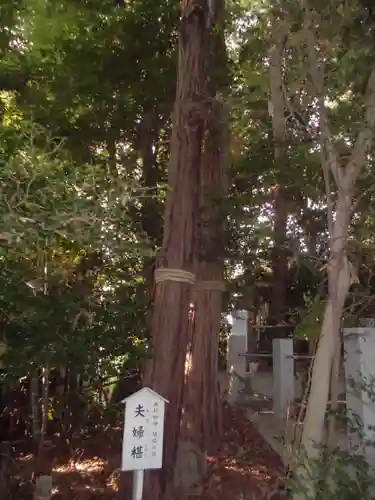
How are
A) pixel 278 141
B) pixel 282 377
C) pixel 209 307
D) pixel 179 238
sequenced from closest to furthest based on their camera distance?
pixel 179 238 → pixel 278 141 → pixel 209 307 → pixel 282 377

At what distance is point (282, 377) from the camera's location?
6277 mm

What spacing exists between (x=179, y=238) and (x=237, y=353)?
3413mm

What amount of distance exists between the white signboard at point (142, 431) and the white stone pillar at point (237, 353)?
13.2 ft

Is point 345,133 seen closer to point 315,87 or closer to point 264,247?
point 315,87

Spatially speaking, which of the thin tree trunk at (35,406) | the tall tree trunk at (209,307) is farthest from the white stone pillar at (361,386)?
the thin tree trunk at (35,406)

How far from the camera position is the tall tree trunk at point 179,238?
13.3 feet

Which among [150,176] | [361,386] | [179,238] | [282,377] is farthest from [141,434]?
[282,377]

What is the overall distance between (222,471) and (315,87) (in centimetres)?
327

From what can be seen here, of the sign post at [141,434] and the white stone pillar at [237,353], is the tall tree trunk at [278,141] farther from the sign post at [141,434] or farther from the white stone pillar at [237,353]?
the white stone pillar at [237,353]

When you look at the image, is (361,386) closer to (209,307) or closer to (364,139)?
(364,139)

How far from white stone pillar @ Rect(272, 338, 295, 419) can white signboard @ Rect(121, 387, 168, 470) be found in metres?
3.33

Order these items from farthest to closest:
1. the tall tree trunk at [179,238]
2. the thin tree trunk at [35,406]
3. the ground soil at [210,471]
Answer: the thin tree trunk at [35,406]
the ground soil at [210,471]
the tall tree trunk at [179,238]

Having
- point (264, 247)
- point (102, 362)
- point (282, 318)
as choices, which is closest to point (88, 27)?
point (264, 247)

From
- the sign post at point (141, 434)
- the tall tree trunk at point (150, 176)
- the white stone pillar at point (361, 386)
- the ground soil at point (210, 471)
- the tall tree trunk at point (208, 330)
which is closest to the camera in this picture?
the sign post at point (141, 434)
